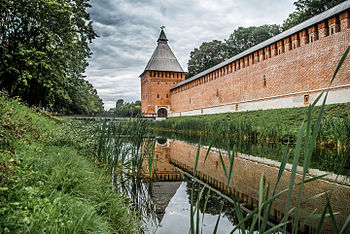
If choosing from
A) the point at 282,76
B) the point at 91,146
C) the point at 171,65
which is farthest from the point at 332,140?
the point at 171,65

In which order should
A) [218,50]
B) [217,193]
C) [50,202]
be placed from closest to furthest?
[50,202] < [217,193] < [218,50]

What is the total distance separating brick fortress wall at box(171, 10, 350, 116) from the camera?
8.98 metres

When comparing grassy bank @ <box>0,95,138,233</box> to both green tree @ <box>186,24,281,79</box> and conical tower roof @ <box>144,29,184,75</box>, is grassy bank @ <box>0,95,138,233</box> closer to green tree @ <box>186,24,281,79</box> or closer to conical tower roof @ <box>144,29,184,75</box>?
conical tower roof @ <box>144,29,184,75</box>

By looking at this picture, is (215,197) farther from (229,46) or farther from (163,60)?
(229,46)

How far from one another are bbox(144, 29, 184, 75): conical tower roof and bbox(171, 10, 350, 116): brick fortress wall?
→ 37.0 ft

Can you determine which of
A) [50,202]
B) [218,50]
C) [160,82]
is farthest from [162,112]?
[50,202]

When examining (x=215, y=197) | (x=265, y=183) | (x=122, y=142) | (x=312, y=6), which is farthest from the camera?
(x=312, y=6)

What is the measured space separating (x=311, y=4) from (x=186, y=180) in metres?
19.8

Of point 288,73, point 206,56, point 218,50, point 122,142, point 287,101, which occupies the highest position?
point 218,50

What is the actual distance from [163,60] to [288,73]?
63.4ft

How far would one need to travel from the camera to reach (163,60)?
28.8 metres

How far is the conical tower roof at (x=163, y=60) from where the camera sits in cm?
2797

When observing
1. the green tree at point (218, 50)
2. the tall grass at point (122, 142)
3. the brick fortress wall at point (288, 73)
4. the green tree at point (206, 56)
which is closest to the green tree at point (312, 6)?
the brick fortress wall at point (288, 73)

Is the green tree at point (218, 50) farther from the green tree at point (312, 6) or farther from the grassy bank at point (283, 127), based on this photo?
the grassy bank at point (283, 127)
